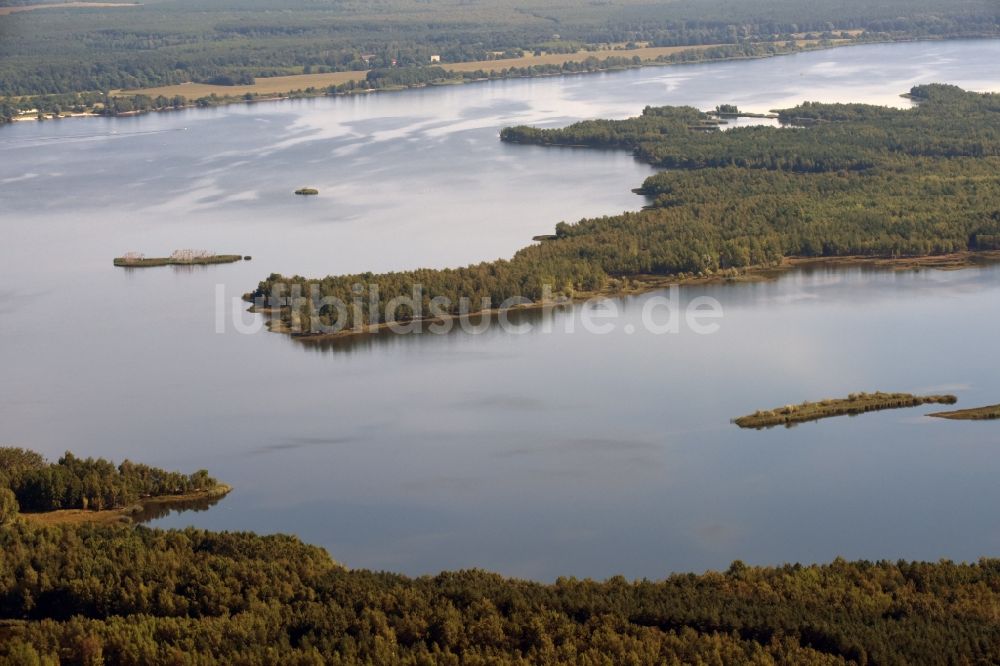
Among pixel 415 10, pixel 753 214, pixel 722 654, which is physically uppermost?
pixel 415 10

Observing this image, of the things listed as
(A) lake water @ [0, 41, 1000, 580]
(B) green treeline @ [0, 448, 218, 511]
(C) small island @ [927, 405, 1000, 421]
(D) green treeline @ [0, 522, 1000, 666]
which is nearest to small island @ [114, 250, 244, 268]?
(A) lake water @ [0, 41, 1000, 580]

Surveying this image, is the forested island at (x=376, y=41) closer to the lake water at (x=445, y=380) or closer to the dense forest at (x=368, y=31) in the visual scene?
the dense forest at (x=368, y=31)

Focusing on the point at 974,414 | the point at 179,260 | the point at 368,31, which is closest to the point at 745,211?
the point at 179,260

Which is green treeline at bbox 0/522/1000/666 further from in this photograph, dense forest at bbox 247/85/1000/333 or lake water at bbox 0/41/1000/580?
dense forest at bbox 247/85/1000/333

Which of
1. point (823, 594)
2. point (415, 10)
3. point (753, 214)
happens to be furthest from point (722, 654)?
point (415, 10)

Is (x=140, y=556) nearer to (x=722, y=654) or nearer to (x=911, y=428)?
(x=722, y=654)
